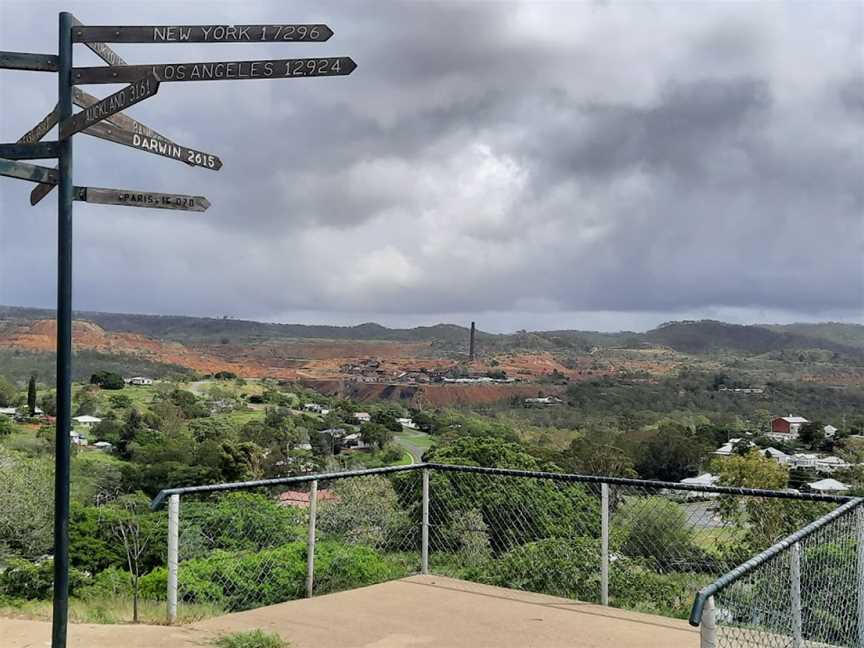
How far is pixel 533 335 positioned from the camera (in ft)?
282

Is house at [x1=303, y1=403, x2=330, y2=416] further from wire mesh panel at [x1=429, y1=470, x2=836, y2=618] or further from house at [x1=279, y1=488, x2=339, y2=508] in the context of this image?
house at [x1=279, y1=488, x2=339, y2=508]

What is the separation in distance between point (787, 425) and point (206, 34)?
189 ft

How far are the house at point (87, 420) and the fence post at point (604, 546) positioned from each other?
56758 mm

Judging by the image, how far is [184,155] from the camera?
4.75 m

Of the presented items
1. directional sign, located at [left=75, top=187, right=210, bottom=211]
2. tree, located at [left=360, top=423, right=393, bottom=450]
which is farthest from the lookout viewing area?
tree, located at [left=360, top=423, right=393, bottom=450]

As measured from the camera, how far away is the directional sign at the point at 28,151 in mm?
4316

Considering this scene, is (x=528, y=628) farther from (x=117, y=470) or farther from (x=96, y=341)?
(x=96, y=341)

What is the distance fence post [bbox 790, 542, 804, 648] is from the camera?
13.7 ft

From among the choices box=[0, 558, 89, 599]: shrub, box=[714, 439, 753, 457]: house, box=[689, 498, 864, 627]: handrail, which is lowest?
box=[714, 439, 753, 457]: house

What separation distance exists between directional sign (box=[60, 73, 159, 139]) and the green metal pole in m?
0.10

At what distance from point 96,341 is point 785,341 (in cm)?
6160

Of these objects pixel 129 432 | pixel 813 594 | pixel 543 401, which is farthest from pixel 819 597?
pixel 543 401

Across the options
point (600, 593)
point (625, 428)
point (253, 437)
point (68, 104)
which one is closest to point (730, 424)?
point (625, 428)

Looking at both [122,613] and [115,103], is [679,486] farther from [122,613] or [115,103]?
[115,103]
